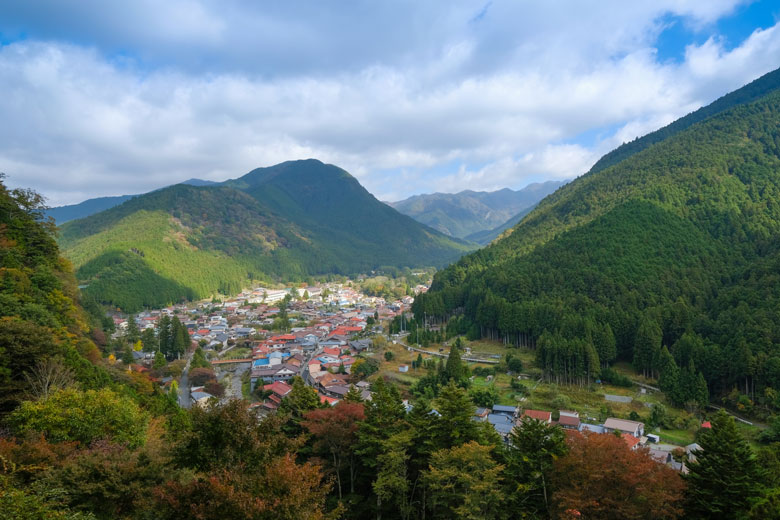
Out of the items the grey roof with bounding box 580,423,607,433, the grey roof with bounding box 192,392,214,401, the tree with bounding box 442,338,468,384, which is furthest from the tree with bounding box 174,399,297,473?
the grey roof with bounding box 192,392,214,401

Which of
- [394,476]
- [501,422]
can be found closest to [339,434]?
[394,476]

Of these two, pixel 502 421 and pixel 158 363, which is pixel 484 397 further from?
pixel 158 363

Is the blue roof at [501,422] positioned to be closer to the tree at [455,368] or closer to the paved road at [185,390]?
the tree at [455,368]

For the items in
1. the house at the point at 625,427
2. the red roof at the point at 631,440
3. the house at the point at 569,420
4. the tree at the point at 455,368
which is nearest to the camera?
the red roof at the point at 631,440

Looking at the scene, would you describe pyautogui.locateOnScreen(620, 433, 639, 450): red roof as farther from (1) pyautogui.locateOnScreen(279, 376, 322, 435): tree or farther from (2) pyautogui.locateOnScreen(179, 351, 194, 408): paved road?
(2) pyautogui.locateOnScreen(179, 351, 194, 408): paved road

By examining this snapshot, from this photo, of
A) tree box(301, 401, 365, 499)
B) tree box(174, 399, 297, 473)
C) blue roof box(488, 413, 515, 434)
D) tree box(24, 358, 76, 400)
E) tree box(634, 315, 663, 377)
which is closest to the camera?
tree box(174, 399, 297, 473)

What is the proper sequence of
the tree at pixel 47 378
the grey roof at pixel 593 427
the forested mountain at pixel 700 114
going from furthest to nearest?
1. the forested mountain at pixel 700 114
2. the grey roof at pixel 593 427
3. the tree at pixel 47 378

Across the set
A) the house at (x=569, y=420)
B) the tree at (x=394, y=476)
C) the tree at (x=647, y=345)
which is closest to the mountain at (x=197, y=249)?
the house at (x=569, y=420)
